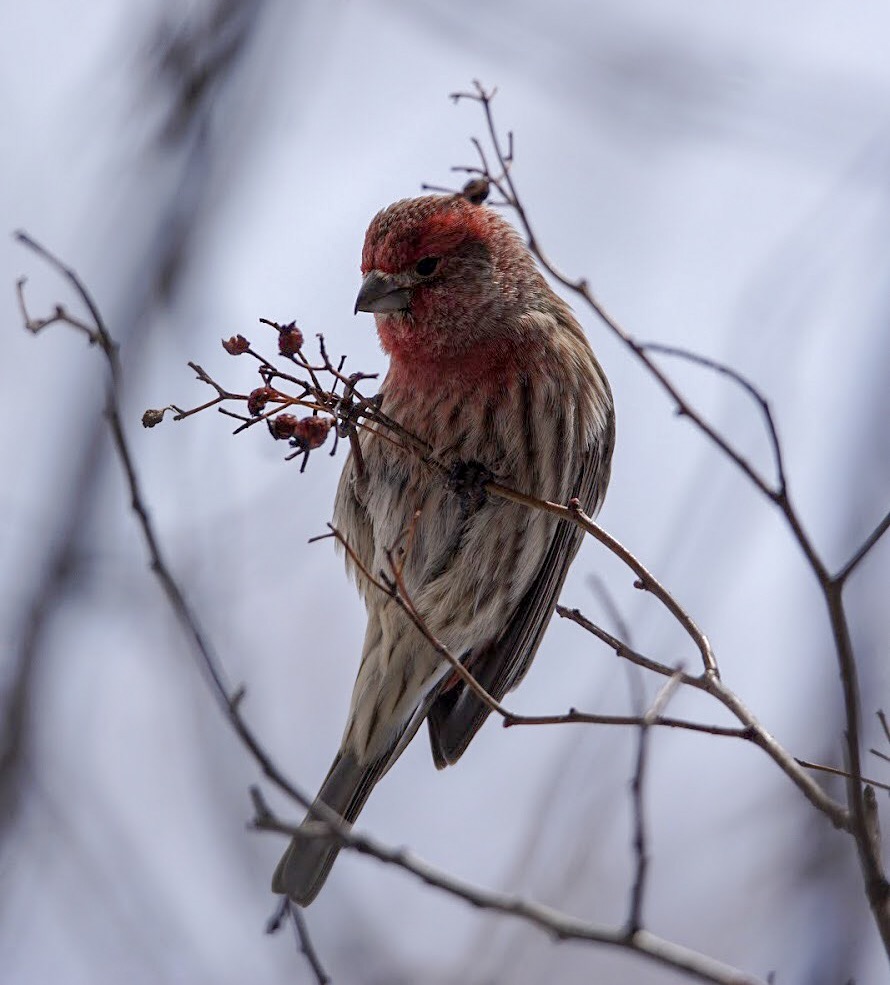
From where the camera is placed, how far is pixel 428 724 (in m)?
5.81

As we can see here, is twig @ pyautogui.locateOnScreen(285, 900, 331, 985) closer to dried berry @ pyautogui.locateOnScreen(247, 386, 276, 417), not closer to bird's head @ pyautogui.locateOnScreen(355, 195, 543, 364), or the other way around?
dried berry @ pyautogui.locateOnScreen(247, 386, 276, 417)

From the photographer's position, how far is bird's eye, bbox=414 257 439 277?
525 cm

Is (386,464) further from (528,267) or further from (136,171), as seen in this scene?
(136,171)

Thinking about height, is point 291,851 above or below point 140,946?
above

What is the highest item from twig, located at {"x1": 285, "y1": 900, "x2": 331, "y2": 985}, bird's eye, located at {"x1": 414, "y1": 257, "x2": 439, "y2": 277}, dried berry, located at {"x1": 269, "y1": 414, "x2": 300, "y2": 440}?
bird's eye, located at {"x1": 414, "y1": 257, "x2": 439, "y2": 277}

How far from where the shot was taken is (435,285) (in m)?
5.24

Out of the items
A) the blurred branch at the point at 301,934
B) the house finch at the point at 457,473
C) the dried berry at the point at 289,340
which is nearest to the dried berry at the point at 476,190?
the dried berry at the point at 289,340

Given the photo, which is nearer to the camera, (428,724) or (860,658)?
(860,658)

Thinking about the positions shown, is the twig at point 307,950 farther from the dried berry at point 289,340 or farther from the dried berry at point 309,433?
the dried berry at point 289,340

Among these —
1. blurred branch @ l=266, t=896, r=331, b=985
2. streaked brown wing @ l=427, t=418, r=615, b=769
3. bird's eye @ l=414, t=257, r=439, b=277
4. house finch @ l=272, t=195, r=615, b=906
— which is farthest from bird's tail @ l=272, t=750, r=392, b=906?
bird's eye @ l=414, t=257, r=439, b=277

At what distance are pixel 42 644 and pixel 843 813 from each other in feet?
13.7

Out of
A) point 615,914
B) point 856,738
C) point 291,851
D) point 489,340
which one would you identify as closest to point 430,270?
point 489,340

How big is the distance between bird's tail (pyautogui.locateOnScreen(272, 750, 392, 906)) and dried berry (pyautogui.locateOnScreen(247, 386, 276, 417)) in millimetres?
1551

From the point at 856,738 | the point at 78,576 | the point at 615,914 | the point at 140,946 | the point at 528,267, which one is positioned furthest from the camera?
the point at 615,914
